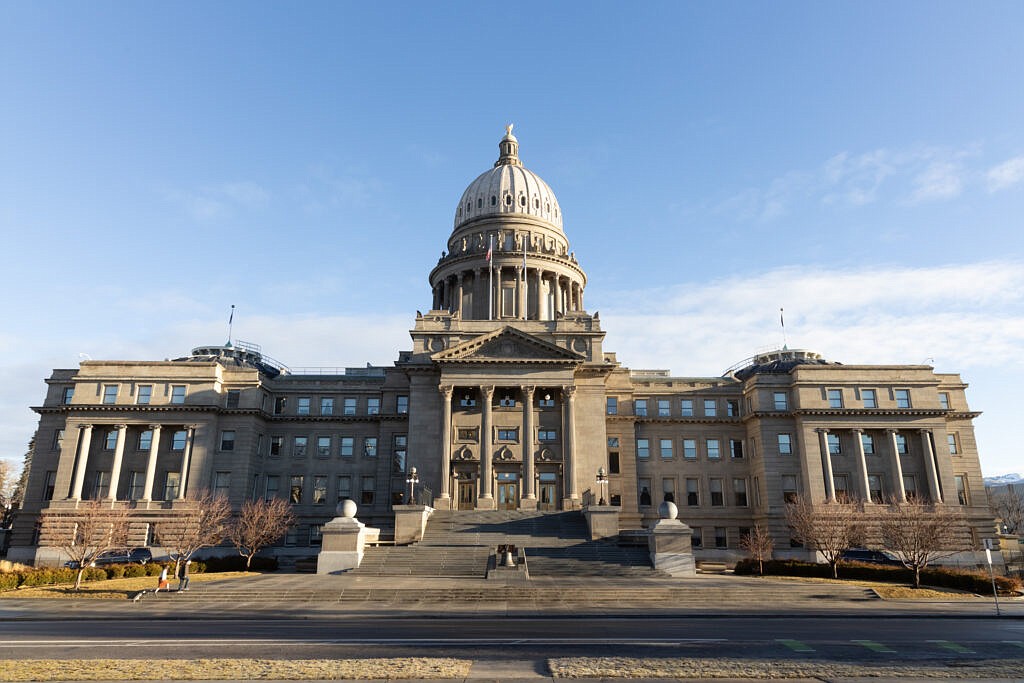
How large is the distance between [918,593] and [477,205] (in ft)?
225

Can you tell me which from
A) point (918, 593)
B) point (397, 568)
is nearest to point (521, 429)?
point (397, 568)

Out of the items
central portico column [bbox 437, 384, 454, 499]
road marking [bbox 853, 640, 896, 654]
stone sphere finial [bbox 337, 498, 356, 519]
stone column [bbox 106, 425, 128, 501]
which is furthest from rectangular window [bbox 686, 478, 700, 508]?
stone column [bbox 106, 425, 128, 501]

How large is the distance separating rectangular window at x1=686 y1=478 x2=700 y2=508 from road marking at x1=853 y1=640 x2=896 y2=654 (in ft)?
159

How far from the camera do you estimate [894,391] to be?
6431 centimetres

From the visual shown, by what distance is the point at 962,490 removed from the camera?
6425 centimetres

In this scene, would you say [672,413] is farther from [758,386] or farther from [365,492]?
[365,492]

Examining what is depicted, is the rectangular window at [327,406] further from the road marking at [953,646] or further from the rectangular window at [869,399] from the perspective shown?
the road marking at [953,646]

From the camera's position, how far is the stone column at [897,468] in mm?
61094

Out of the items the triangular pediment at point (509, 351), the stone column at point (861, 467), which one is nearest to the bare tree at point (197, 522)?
the triangular pediment at point (509, 351)

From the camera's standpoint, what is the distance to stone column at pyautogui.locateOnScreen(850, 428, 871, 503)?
61.7 metres

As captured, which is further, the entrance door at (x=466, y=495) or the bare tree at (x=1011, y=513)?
the bare tree at (x=1011, y=513)

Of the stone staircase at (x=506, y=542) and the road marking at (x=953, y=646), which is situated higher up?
the stone staircase at (x=506, y=542)

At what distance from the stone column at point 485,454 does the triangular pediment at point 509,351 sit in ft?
9.97

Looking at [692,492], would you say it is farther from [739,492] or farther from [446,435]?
[446,435]
